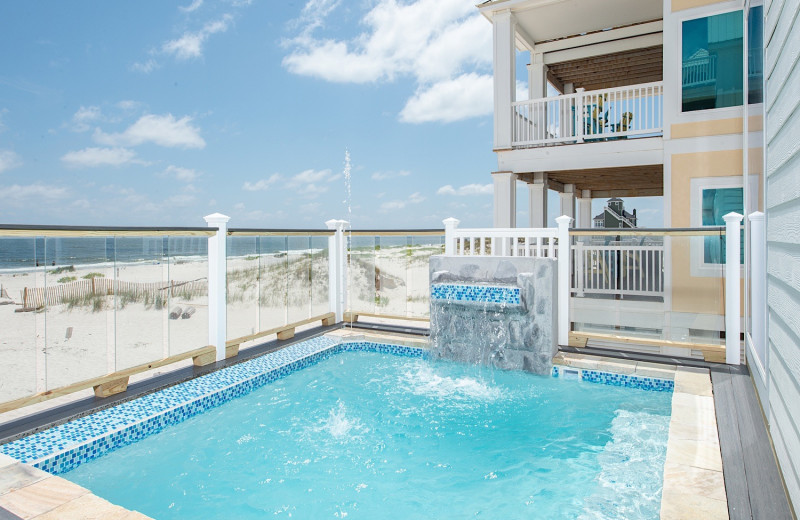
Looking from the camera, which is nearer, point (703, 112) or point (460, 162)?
point (703, 112)

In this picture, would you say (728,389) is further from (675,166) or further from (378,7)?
(378,7)

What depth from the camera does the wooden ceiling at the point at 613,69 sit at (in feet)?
33.3

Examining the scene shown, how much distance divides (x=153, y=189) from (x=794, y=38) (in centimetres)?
4970

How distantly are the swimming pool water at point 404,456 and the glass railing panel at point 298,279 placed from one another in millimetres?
1458

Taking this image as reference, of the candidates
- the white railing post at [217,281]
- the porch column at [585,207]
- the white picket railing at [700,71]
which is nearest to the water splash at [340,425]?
the white railing post at [217,281]

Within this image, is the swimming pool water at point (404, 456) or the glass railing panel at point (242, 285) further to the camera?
the glass railing panel at point (242, 285)

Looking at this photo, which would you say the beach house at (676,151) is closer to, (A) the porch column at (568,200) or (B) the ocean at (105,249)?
(A) the porch column at (568,200)

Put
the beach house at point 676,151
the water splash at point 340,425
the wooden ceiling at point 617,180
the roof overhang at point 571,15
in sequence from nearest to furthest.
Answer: the beach house at point 676,151 < the water splash at point 340,425 < the roof overhang at point 571,15 < the wooden ceiling at point 617,180

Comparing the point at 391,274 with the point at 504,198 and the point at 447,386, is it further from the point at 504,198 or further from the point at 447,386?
the point at 504,198

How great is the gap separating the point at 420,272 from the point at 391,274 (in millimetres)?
480

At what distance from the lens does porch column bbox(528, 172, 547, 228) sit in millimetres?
10253

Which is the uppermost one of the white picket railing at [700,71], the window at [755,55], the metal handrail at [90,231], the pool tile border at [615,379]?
the white picket railing at [700,71]

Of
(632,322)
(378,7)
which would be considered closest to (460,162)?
(378,7)

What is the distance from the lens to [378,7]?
22.8m
